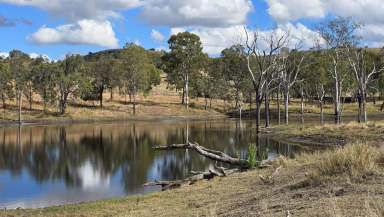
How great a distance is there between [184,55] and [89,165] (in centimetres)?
7857

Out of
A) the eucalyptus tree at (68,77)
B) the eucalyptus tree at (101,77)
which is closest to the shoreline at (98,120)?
the eucalyptus tree at (68,77)

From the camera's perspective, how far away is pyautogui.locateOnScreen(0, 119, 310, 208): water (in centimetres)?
2358

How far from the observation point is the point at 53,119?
296 ft

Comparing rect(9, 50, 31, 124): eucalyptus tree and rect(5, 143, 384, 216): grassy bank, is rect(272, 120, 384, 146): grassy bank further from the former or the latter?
rect(9, 50, 31, 124): eucalyptus tree

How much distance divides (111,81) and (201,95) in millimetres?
27890

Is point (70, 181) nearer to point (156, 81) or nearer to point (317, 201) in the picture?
point (317, 201)

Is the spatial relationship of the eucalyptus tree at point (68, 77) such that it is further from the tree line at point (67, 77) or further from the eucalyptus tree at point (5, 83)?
the eucalyptus tree at point (5, 83)

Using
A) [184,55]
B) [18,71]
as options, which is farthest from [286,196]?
[184,55]

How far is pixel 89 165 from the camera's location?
34.3m

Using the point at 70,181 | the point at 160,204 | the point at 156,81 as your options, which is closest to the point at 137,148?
the point at 70,181

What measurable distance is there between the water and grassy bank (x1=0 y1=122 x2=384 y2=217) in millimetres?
5276

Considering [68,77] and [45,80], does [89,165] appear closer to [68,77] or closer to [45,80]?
[68,77]

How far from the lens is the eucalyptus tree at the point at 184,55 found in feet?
366

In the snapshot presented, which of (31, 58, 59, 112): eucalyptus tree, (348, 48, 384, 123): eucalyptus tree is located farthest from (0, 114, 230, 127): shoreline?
(348, 48, 384, 123): eucalyptus tree
